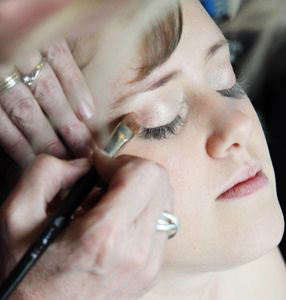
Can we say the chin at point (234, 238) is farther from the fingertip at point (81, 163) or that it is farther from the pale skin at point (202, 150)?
the fingertip at point (81, 163)

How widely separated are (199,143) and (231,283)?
0.50 m

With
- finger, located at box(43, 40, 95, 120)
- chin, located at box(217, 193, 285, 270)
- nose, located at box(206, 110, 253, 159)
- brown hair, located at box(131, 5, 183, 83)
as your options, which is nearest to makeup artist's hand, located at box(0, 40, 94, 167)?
finger, located at box(43, 40, 95, 120)

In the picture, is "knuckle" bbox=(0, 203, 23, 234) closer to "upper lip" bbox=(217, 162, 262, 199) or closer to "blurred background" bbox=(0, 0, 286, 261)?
"blurred background" bbox=(0, 0, 286, 261)

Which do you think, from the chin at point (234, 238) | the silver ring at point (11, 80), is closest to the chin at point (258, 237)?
the chin at point (234, 238)

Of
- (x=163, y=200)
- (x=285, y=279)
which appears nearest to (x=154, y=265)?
(x=163, y=200)

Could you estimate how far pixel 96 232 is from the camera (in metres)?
0.61

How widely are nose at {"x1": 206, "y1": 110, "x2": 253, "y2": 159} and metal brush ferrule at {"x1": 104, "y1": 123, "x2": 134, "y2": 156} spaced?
15 cm

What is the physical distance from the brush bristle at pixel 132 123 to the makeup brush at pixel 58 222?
1.5 inches

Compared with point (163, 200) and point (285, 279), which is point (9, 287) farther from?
point (285, 279)

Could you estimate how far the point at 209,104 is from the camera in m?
0.87

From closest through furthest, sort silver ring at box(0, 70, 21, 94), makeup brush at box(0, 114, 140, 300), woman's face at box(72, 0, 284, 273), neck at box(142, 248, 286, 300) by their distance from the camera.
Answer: makeup brush at box(0, 114, 140, 300)
silver ring at box(0, 70, 21, 94)
woman's face at box(72, 0, 284, 273)
neck at box(142, 248, 286, 300)

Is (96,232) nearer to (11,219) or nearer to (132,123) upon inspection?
(11,219)

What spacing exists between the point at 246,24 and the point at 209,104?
147 millimetres

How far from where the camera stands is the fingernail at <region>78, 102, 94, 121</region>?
0.77 meters
